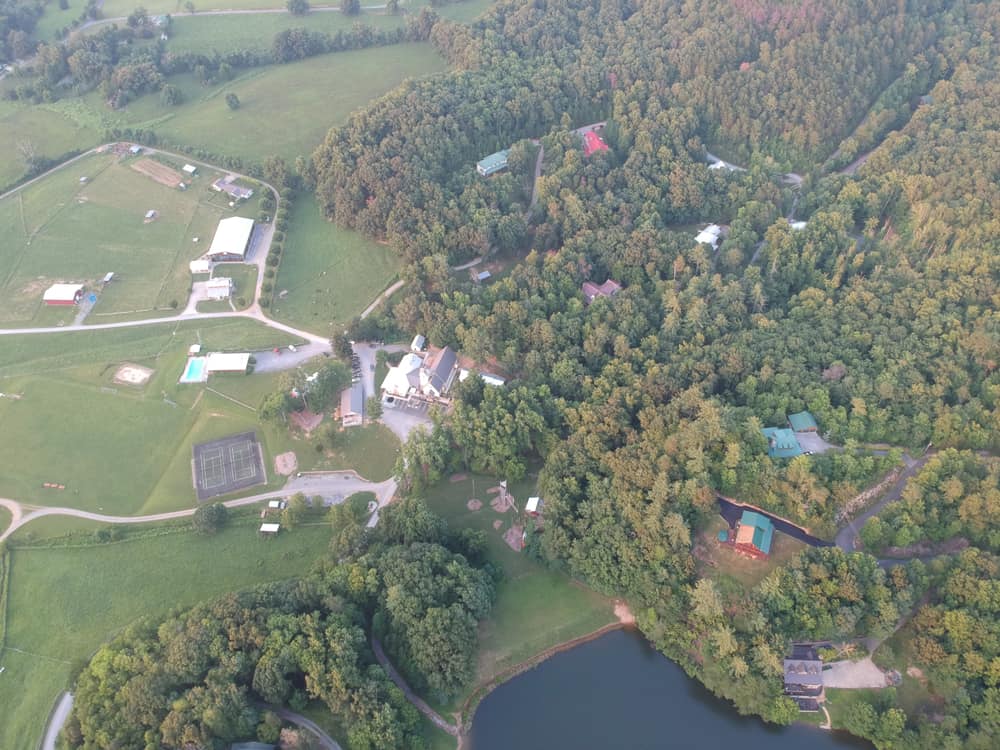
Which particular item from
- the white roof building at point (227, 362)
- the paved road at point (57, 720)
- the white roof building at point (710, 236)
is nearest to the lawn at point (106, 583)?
the paved road at point (57, 720)

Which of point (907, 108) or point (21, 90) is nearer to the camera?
point (907, 108)

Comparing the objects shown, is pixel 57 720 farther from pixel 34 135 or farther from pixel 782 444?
pixel 34 135

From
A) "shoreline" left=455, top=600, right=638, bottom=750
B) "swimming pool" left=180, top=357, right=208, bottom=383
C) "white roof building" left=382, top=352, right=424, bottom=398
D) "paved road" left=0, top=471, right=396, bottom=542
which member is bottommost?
"shoreline" left=455, top=600, right=638, bottom=750

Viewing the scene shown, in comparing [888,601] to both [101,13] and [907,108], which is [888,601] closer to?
[907,108]

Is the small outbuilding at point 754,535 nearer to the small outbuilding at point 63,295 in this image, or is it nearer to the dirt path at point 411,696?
the dirt path at point 411,696

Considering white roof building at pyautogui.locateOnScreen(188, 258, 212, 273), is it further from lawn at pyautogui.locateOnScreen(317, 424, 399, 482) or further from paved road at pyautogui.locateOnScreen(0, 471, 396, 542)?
paved road at pyautogui.locateOnScreen(0, 471, 396, 542)

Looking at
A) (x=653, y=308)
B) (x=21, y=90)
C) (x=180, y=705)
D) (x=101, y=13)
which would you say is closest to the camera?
(x=180, y=705)

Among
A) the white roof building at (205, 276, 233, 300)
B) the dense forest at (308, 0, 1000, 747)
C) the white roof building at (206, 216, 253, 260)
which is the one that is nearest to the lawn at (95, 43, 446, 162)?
the dense forest at (308, 0, 1000, 747)

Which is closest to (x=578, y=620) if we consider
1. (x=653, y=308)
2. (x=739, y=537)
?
(x=739, y=537)
